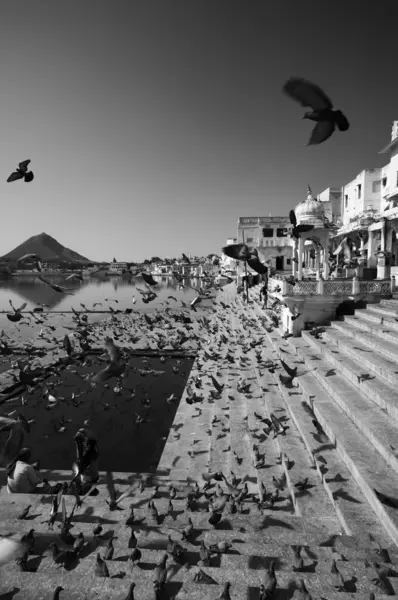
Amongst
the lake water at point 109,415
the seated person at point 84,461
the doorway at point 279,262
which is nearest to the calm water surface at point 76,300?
the lake water at point 109,415

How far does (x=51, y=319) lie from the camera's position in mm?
27922

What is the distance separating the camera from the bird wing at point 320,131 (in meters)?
2.08

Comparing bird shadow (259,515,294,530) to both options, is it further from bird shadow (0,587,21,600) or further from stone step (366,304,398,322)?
stone step (366,304,398,322)

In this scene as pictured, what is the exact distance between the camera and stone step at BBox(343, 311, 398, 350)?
800cm

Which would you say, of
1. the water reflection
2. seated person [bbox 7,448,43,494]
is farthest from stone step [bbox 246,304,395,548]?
the water reflection

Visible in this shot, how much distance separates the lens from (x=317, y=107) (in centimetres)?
207

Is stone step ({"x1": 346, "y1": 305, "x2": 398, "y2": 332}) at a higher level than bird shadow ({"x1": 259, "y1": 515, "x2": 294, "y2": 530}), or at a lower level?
higher

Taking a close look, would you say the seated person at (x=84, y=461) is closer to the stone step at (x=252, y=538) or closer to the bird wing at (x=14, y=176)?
the stone step at (x=252, y=538)

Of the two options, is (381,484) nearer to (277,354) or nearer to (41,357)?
(277,354)

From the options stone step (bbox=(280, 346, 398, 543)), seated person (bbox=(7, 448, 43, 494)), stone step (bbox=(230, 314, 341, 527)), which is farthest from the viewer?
seated person (bbox=(7, 448, 43, 494))

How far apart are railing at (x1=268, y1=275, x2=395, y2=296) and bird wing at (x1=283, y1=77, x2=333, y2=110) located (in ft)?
34.3

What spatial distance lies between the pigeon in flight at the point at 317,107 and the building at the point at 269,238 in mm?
45058

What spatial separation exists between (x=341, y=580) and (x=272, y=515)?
1460 millimetres

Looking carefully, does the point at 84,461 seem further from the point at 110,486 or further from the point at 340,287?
the point at 340,287
